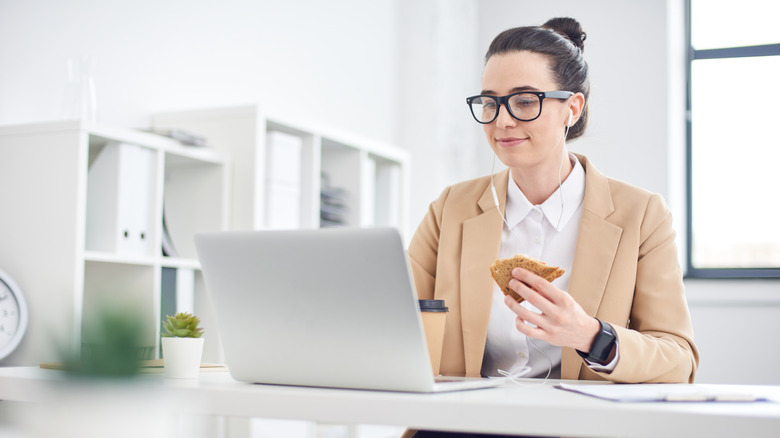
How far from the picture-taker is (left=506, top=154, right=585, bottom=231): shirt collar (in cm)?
156

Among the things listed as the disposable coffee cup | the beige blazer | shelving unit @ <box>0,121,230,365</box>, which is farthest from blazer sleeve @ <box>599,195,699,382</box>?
shelving unit @ <box>0,121,230,365</box>

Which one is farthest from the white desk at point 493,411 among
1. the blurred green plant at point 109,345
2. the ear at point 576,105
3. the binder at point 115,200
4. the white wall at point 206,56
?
the white wall at point 206,56

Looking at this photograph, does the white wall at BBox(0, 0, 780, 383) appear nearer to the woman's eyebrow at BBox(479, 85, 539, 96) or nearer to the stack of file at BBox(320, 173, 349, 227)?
the stack of file at BBox(320, 173, 349, 227)

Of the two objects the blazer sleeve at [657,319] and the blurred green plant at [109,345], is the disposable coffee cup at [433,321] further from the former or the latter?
the blurred green plant at [109,345]

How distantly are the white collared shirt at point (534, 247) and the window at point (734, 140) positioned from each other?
10.0 feet

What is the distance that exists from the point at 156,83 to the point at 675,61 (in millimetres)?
3041

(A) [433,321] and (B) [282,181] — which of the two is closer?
(A) [433,321]

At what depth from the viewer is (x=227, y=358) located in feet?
3.26

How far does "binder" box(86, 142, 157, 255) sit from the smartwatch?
146 cm

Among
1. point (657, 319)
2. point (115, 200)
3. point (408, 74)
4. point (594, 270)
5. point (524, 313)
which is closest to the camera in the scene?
point (524, 313)

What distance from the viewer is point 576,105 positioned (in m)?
1.60

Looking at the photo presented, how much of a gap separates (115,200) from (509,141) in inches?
46.4

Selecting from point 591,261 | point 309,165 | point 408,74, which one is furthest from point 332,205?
point 591,261

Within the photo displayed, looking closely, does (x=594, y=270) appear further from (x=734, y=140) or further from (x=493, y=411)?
(x=734, y=140)
